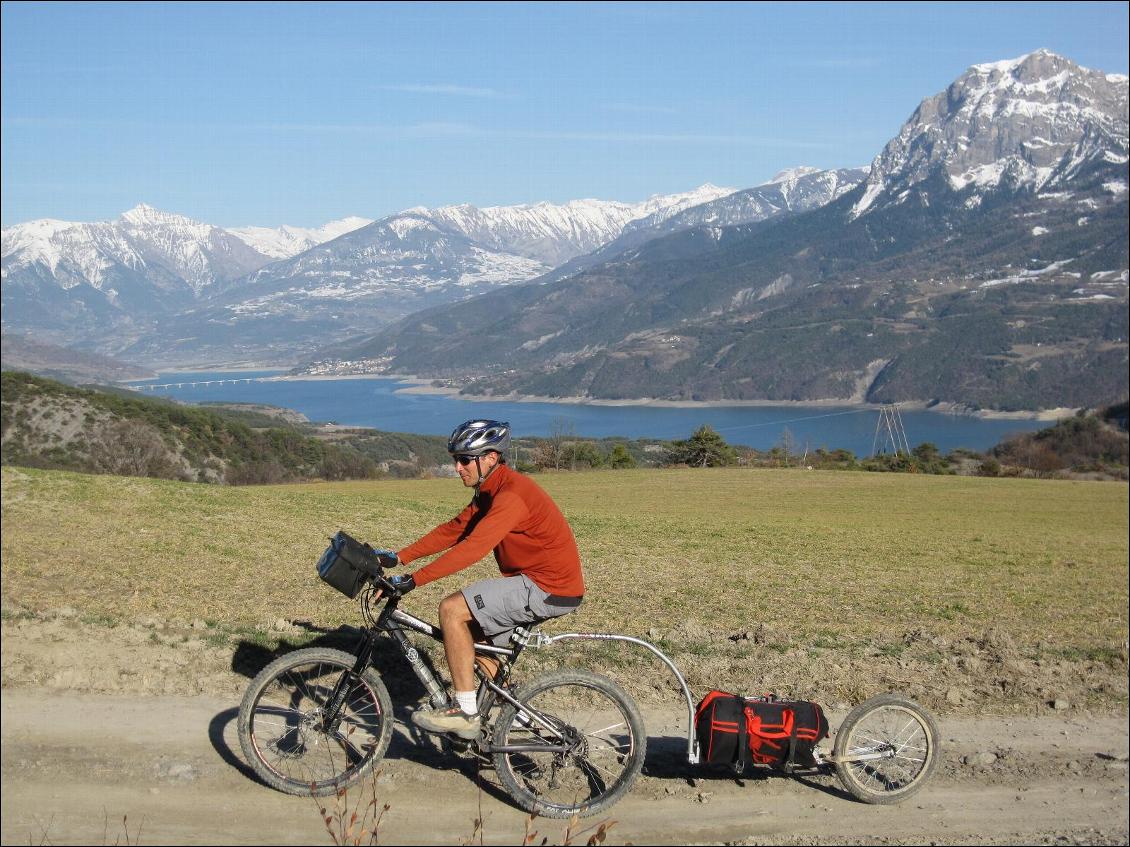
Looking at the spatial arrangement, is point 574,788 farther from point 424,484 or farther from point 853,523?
point 424,484

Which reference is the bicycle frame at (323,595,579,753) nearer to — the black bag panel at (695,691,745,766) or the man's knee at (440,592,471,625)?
the man's knee at (440,592,471,625)

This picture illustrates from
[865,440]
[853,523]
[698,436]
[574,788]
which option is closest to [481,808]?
[574,788]

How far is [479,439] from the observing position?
20.8 ft

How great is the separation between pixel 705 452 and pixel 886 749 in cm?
6665

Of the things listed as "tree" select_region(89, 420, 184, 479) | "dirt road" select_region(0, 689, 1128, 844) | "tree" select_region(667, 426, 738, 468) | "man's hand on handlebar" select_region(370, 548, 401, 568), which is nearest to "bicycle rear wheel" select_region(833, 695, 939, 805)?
"dirt road" select_region(0, 689, 1128, 844)

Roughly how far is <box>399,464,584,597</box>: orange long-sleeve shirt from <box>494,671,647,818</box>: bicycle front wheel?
70 centimetres

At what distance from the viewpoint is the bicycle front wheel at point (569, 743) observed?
6395mm

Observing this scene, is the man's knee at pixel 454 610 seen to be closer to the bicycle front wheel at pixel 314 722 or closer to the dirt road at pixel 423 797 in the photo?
the bicycle front wheel at pixel 314 722

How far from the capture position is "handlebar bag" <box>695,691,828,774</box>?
671 centimetres

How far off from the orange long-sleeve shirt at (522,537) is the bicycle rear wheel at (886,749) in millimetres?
2346

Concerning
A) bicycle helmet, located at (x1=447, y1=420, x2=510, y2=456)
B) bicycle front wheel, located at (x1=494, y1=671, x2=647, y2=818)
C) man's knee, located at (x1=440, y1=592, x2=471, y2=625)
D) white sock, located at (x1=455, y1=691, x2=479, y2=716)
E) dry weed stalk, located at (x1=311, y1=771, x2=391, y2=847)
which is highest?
bicycle helmet, located at (x1=447, y1=420, x2=510, y2=456)

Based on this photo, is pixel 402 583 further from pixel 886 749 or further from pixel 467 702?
pixel 886 749

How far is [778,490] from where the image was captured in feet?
155

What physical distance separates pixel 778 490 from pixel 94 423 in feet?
125
